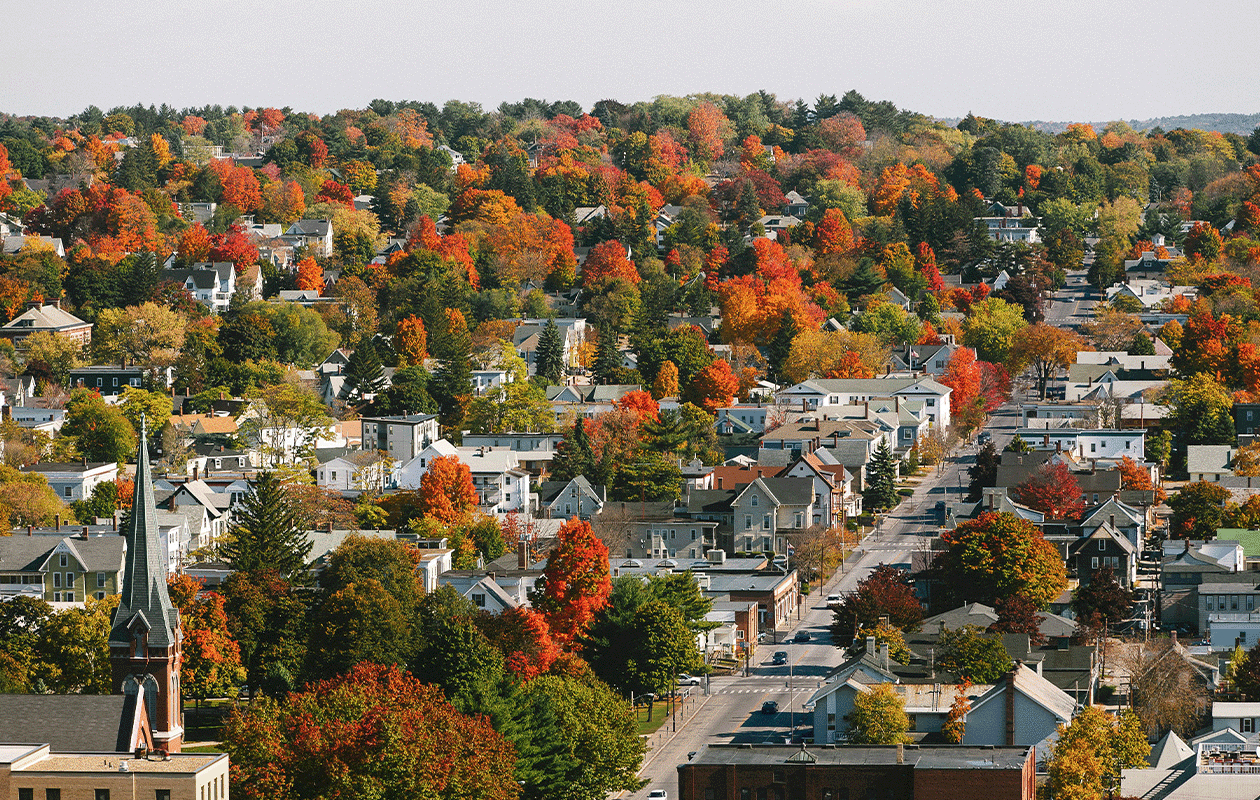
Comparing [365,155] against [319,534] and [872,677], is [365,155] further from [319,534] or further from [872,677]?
[872,677]

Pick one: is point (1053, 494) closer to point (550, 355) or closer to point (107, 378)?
point (550, 355)

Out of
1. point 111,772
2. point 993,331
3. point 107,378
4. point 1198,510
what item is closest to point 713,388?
point 993,331

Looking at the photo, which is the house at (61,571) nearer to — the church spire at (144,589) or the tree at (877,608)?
the tree at (877,608)

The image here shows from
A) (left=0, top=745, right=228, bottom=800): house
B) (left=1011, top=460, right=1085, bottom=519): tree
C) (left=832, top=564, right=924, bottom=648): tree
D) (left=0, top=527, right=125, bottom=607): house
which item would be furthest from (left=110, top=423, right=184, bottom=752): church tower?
(left=1011, top=460, right=1085, bottom=519): tree

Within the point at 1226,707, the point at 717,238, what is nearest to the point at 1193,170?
the point at 717,238

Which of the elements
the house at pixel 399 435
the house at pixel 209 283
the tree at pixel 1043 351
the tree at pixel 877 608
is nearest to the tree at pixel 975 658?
the tree at pixel 877 608
